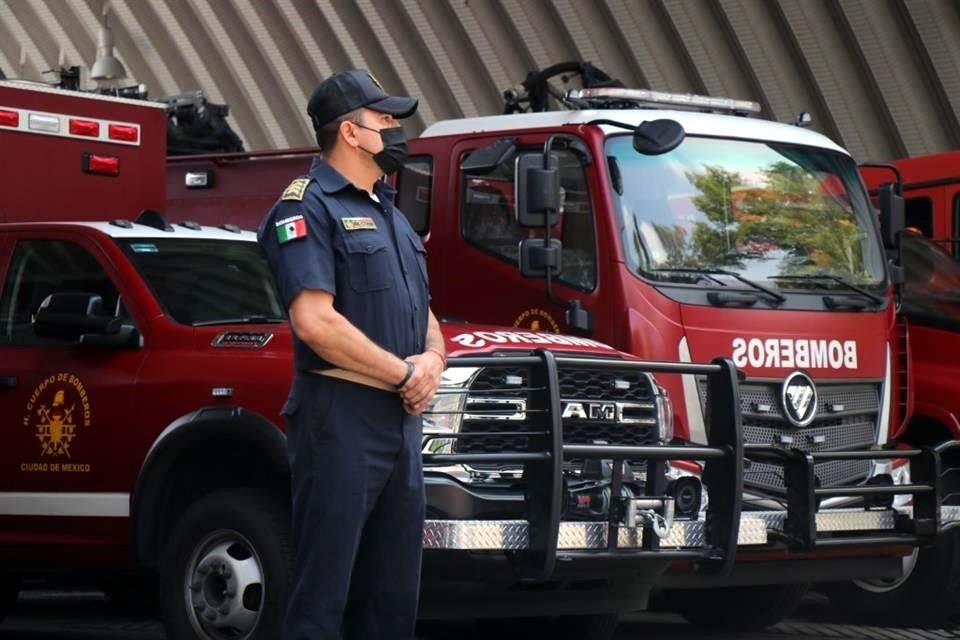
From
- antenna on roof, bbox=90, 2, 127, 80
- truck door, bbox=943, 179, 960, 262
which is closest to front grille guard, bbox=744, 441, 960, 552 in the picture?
truck door, bbox=943, 179, 960, 262

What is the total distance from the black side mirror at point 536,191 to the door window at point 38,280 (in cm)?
188

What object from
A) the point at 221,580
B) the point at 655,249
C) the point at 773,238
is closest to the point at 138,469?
the point at 221,580

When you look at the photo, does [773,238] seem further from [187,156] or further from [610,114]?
[187,156]

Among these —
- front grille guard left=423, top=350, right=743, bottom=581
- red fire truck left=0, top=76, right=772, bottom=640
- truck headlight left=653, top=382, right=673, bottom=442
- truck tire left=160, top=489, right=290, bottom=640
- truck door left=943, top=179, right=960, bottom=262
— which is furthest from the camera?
truck door left=943, top=179, right=960, bottom=262

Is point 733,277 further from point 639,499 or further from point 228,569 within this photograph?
point 228,569

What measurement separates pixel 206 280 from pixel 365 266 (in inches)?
132

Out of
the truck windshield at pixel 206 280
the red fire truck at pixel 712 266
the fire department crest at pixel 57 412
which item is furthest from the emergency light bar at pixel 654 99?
the fire department crest at pixel 57 412

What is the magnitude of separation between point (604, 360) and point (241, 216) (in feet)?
19.8

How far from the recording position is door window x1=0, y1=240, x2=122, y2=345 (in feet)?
28.8

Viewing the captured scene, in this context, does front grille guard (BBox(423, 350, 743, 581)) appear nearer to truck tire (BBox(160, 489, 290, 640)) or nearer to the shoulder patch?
truck tire (BBox(160, 489, 290, 640))

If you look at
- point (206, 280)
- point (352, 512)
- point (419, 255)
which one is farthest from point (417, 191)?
point (352, 512)

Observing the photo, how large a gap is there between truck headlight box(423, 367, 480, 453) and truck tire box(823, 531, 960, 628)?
350 centimetres

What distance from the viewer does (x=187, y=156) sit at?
13.7m

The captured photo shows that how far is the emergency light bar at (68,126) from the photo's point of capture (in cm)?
1073
